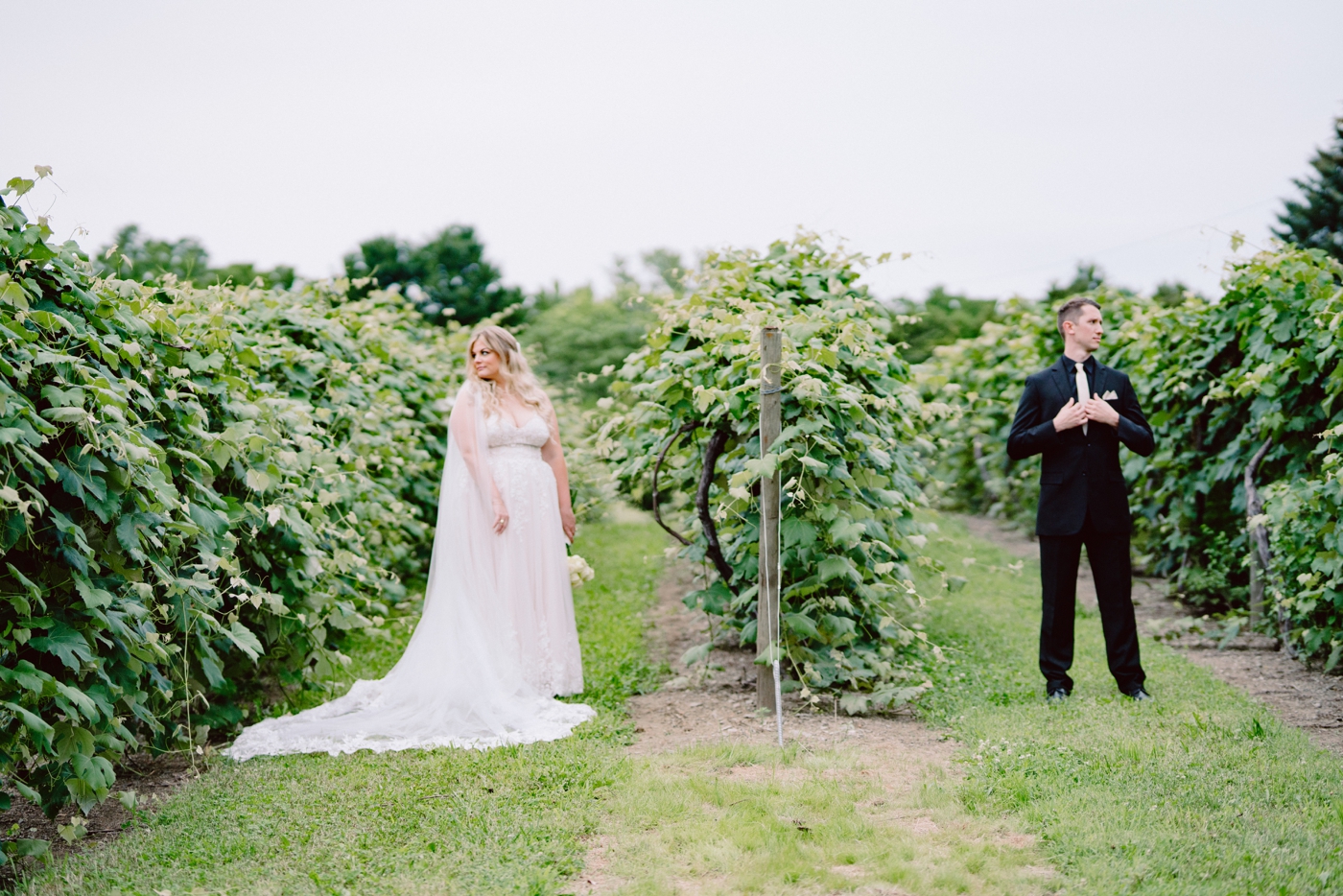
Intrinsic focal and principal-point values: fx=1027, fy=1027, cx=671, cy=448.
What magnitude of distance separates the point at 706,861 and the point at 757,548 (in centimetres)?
211

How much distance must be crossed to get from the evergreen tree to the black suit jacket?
1511 inches

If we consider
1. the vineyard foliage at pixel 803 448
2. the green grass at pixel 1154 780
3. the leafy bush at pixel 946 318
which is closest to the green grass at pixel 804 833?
the green grass at pixel 1154 780

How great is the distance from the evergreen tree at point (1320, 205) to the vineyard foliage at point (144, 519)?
134ft

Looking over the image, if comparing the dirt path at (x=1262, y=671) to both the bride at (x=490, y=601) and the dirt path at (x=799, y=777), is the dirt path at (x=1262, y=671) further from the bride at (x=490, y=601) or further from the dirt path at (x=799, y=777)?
the bride at (x=490, y=601)

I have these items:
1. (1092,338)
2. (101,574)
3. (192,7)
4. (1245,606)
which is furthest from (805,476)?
(192,7)

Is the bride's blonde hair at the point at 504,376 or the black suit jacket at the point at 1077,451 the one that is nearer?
the black suit jacket at the point at 1077,451

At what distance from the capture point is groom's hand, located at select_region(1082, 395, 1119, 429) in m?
4.82

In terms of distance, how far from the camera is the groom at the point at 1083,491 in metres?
4.89

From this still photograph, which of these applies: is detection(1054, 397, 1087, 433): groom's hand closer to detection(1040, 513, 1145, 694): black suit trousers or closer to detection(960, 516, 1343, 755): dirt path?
detection(1040, 513, 1145, 694): black suit trousers

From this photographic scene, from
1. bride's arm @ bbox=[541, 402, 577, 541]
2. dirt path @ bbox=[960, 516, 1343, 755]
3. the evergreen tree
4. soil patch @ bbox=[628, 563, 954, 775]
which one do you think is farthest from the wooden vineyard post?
the evergreen tree

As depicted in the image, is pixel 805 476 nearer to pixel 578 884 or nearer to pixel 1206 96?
pixel 578 884

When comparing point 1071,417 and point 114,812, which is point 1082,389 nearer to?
point 1071,417

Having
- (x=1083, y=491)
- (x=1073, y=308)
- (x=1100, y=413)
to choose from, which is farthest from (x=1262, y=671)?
(x=1073, y=308)

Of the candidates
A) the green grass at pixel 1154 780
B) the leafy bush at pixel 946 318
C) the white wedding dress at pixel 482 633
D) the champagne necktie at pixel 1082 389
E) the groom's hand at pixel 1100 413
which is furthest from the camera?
the leafy bush at pixel 946 318
